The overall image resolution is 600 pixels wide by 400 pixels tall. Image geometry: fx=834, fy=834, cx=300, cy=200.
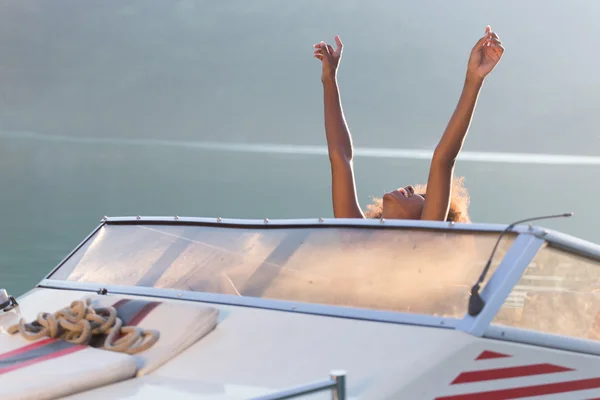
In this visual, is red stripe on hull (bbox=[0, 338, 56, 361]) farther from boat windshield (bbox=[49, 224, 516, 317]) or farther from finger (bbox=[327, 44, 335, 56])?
finger (bbox=[327, 44, 335, 56])

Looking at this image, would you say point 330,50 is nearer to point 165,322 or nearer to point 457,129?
point 457,129

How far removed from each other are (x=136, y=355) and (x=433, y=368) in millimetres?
800

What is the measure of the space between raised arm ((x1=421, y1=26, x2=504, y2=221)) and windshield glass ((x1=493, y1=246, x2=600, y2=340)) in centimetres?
93

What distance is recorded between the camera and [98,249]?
315 cm

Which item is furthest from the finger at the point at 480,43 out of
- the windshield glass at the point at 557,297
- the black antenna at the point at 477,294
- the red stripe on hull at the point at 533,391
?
the red stripe on hull at the point at 533,391

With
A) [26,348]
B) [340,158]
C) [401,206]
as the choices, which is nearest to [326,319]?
[26,348]

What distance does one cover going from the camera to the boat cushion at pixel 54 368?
200cm

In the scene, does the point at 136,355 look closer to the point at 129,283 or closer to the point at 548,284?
the point at 129,283

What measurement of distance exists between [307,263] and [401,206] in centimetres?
147

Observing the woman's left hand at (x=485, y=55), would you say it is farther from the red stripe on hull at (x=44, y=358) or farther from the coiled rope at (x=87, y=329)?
the red stripe on hull at (x=44, y=358)

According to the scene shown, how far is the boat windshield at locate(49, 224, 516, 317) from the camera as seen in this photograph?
7.82ft

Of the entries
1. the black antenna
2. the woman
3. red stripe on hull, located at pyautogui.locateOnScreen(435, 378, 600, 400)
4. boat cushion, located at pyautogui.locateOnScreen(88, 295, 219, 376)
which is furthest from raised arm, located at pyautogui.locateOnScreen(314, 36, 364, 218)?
red stripe on hull, located at pyautogui.locateOnScreen(435, 378, 600, 400)

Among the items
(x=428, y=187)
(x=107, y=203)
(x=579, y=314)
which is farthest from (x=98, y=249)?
(x=107, y=203)

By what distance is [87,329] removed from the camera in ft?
7.73
